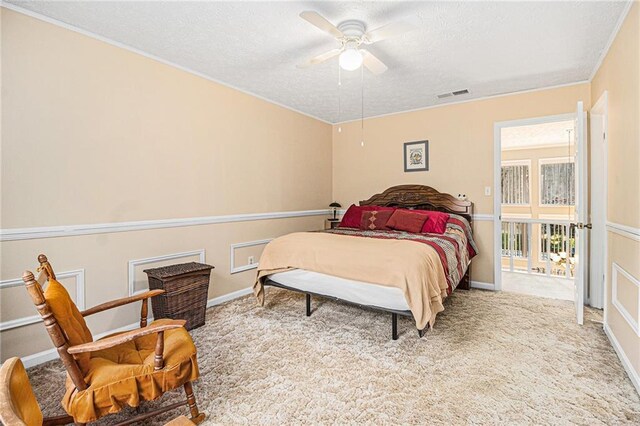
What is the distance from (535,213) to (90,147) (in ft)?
27.3

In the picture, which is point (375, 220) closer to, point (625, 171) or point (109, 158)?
point (625, 171)

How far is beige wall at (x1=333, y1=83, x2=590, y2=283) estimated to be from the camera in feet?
12.9

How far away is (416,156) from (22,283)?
462 cm

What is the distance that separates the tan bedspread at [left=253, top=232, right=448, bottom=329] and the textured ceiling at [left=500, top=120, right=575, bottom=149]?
3509mm

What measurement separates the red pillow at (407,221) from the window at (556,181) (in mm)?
5017

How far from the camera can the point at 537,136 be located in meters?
6.15

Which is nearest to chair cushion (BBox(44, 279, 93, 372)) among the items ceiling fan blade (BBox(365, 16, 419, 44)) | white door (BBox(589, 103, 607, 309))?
ceiling fan blade (BBox(365, 16, 419, 44))

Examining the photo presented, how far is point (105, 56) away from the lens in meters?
2.68

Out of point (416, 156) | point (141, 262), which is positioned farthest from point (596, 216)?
point (141, 262)

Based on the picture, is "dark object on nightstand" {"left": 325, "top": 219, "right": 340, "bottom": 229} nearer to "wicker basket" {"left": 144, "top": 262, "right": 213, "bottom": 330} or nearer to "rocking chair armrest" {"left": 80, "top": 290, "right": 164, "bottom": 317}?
"wicker basket" {"left": 144, "top": 262, "right": 213, "bottom": 330}

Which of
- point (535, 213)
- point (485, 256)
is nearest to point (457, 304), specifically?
point (485, 256)

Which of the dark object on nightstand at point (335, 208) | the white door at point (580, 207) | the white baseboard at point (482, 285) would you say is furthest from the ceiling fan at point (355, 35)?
the white baseboard at point (482, 285)

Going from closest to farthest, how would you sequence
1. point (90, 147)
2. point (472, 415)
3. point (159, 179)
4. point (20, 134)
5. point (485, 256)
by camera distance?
point (472, 415) < point (20, 134) < point (90, 147) < point (159, 179) < point (485, 256)

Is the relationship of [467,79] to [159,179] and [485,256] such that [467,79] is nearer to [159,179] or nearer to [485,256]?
[485,256]
